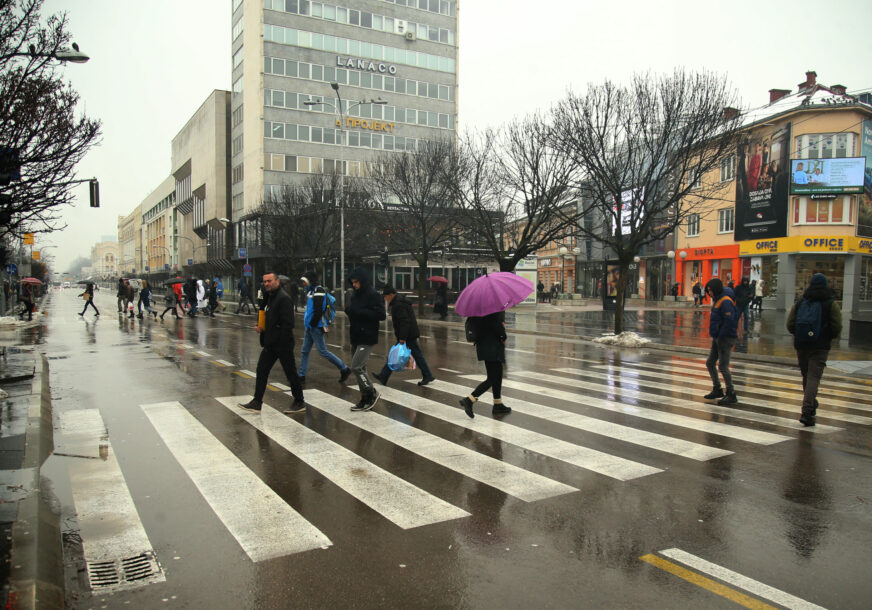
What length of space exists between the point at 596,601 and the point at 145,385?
29.0 ft

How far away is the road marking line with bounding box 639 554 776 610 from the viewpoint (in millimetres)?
3180

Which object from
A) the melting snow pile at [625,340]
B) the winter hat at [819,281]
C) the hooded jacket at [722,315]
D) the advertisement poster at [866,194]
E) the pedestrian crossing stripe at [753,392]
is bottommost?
the melting snow pile at [625,340]

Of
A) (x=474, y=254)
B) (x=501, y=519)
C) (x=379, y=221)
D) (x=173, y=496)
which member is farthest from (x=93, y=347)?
(x=474, y=254)

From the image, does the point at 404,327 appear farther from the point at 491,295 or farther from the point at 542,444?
the point at 542,444

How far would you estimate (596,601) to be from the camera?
3.22m

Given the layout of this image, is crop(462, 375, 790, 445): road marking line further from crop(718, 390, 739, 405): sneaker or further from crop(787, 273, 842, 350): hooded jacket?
crop(787, 273, 842, 350): hooded jacket

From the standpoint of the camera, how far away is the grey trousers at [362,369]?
26.3 ft

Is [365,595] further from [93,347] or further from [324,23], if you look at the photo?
[324,23]

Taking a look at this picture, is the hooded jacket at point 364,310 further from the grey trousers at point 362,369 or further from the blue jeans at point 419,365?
the blue jeans at point 419,365

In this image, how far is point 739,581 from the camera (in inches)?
135

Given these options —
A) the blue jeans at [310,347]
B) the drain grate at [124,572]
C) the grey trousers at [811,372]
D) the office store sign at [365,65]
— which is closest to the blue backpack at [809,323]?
the grey trousers at [811,372]

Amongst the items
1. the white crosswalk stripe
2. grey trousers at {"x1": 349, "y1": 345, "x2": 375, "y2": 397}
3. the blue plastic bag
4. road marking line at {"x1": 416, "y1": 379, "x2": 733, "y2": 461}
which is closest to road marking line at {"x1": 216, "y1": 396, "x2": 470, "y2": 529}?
grey trousers at {"x1": 349, "y1": 345, "x2": 375, "y2": 397}

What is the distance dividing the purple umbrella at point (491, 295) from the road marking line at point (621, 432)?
1.52 metres

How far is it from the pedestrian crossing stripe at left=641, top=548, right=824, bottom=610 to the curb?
3.41 meters
